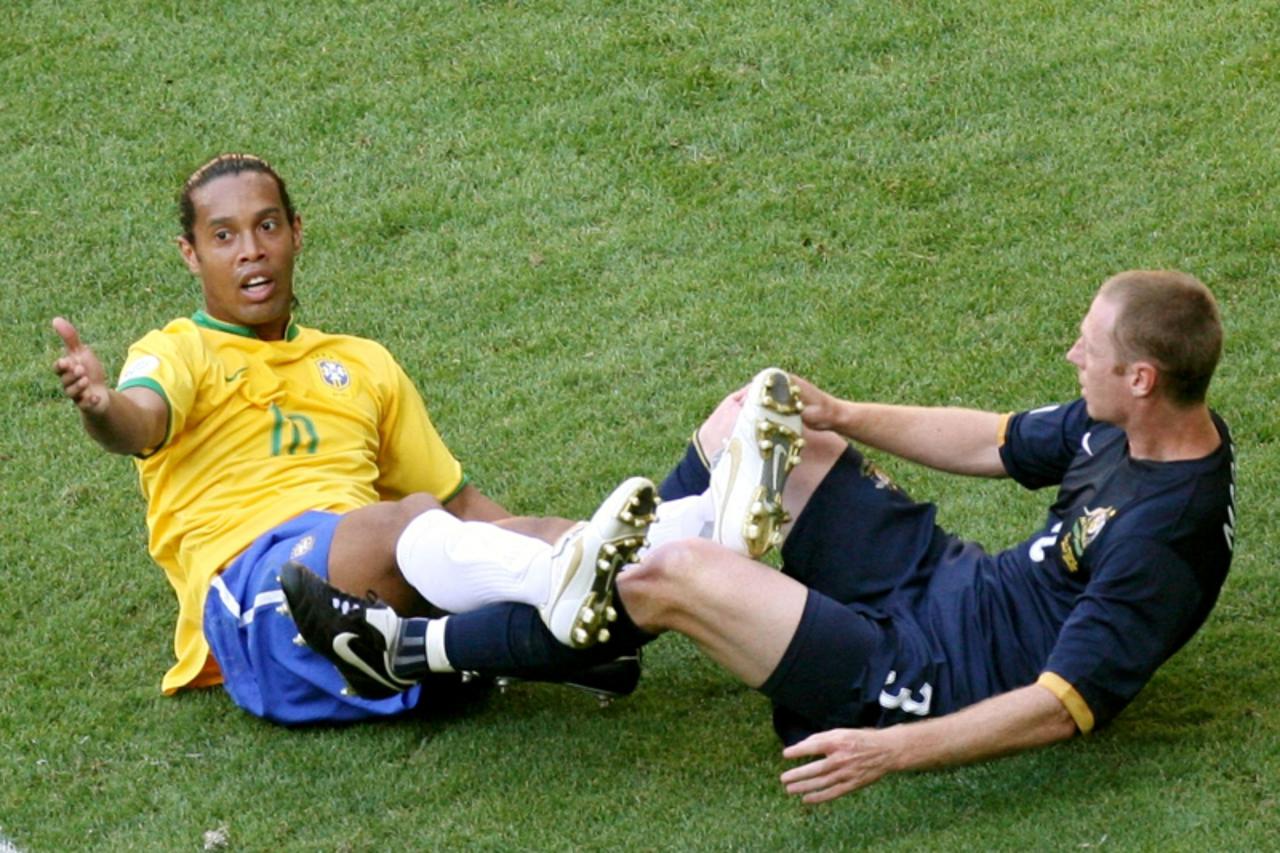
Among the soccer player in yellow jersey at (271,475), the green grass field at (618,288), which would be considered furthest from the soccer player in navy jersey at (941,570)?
the green grass field at (618,288)

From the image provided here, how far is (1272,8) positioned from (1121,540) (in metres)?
5.21

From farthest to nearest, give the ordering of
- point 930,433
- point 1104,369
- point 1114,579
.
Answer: point 930,433, point 1104,369, point 1114,579

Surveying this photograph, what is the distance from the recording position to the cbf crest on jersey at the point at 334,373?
5.32 metres

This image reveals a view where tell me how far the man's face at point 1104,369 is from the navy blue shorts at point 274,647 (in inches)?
73.6

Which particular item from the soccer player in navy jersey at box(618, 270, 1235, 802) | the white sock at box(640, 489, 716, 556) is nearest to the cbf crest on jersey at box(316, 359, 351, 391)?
the white sock at box(640, 489, 716, 556)

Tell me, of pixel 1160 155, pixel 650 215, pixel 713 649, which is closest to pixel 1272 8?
pixel 1160 155

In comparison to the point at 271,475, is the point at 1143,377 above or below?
above

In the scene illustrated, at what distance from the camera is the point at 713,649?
169 inches

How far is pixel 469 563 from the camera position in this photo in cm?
453

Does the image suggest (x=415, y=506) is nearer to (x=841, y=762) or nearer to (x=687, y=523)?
(x=687, y=523)

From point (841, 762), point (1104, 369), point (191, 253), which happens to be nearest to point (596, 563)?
point (841, 762)

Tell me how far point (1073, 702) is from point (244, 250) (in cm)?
259

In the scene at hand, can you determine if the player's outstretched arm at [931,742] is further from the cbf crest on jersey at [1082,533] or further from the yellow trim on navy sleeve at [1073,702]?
the cbf crest on jersey at [1082,533]

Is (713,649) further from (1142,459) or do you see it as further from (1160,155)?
(1160,155)
